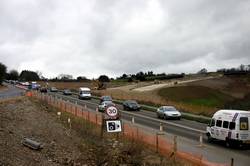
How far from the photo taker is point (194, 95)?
89938mm

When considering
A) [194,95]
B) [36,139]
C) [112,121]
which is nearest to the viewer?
[112,121]

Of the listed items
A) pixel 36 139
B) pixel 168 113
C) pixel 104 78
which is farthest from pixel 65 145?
pixel 104 78

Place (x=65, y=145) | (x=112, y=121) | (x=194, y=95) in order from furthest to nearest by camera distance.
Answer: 1. (x=194, y=95)
2. (x=65, y=145)
3. (x=112, y=121)

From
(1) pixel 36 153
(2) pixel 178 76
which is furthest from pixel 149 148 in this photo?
(2) pixel 178 76

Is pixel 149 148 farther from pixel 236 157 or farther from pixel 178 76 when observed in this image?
pixel 178 76

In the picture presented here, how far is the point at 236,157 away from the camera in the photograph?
23969 millimetres

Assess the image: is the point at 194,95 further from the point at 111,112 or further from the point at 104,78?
the point at 104,78

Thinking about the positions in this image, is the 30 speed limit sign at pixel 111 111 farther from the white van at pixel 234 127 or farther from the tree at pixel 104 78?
the tree at pixel 104 78

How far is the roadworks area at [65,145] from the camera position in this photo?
71.6 feet

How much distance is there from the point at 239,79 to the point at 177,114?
222ft

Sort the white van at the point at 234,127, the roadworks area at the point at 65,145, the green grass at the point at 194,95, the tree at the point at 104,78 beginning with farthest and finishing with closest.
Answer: the tree at the point at 104,78 < the green grass at the point at 194,95 < the white van at the point at 234,127 < the roadworks area at the point at 65,145

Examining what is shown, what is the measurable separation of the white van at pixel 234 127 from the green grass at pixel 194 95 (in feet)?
170

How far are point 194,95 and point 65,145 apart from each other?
210 feet

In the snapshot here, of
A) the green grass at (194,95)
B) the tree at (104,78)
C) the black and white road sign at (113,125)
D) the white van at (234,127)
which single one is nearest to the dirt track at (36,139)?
the black and white road sign at (113,125)
